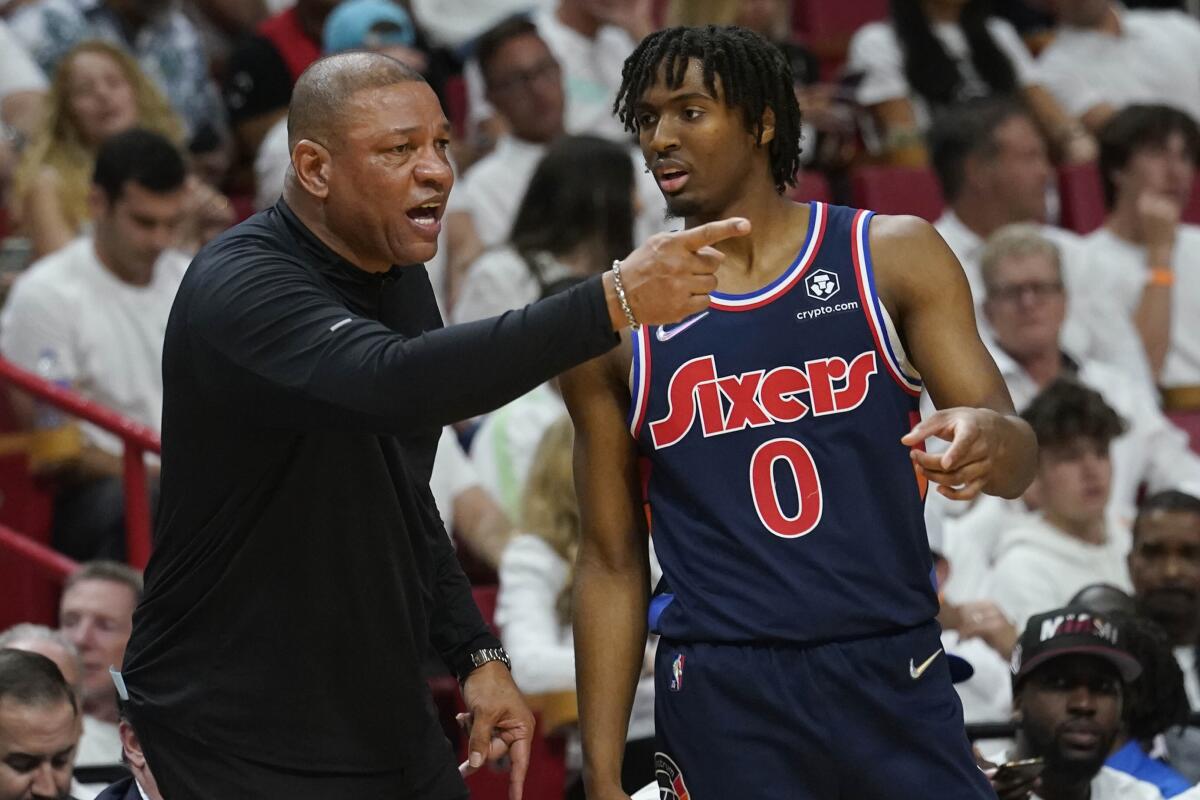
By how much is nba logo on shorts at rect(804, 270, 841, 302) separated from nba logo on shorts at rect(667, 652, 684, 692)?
58cm

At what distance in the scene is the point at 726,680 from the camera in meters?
2.93

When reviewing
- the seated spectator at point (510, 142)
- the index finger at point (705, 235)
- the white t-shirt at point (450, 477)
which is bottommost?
the white t-shirt at point (450, 477)

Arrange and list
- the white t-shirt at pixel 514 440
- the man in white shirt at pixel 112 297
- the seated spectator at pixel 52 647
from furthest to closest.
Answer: the man in white shirt at pixel 112 297 → the white t-shirt at pixel 514 440 → the seated spectator at pixel 52 647

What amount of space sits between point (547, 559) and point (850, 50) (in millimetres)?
4209

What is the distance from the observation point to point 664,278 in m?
2.50

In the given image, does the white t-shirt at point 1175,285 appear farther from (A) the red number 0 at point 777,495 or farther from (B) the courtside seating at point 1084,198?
(A) the red number 0 at point 777,495

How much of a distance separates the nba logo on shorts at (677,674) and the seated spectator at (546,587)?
175cm

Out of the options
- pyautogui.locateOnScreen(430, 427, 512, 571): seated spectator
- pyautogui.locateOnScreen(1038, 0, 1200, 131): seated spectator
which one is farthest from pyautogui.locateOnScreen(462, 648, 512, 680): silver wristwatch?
pyautogui.locateOnScreen(1038, 0, 1200, 131): seated spectator

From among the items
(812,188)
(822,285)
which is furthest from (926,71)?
(822,285)

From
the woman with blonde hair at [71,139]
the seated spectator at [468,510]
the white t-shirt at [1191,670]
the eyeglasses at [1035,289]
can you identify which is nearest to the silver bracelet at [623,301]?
the seated spectator at [468,510]

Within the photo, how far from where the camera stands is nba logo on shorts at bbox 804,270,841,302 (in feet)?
9.76

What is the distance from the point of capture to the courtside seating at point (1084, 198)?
26.5ft

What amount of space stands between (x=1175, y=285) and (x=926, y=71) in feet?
4.80

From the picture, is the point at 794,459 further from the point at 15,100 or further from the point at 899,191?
the point at 899,191
